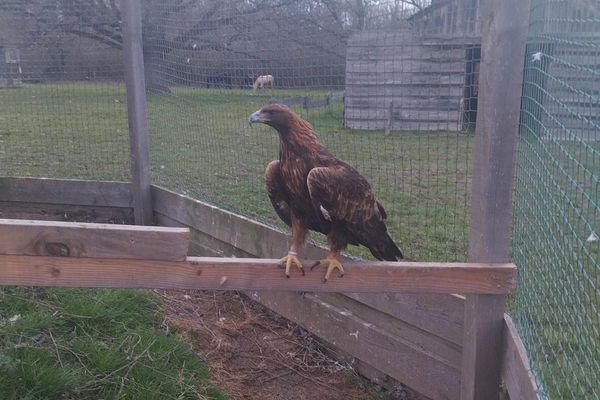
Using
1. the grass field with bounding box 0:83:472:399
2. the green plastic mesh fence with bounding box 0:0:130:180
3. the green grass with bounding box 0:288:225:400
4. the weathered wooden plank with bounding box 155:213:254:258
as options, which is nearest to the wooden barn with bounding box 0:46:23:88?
the green plastic mesh fence with bounding box 0:0:130:180

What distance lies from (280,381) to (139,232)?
67.1 inches

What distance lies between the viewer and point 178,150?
524 cm

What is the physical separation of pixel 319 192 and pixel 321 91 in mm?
957

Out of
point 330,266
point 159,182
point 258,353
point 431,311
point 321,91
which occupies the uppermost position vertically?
point 321,91

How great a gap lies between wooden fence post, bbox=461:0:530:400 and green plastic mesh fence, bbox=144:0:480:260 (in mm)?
478

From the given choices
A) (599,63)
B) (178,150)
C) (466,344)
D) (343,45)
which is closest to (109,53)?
(178,150)

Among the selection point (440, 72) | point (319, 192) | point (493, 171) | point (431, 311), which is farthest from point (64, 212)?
point (493, 171)

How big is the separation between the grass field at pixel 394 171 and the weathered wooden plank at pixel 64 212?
51 centimetres

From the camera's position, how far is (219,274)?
8.07 ft

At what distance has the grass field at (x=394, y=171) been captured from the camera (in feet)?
6.71

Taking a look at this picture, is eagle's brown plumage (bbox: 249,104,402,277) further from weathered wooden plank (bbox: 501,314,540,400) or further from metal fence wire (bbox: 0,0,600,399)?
weathered wooden plank (bbox: 501,314,540,400)

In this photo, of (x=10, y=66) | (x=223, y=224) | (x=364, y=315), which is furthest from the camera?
(x=10, y=66)

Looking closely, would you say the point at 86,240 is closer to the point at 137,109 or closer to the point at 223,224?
the point at 223,224

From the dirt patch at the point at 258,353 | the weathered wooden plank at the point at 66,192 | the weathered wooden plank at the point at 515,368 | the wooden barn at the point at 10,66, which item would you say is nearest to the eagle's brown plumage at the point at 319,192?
the weathered wooden plank at the point at 515,368
